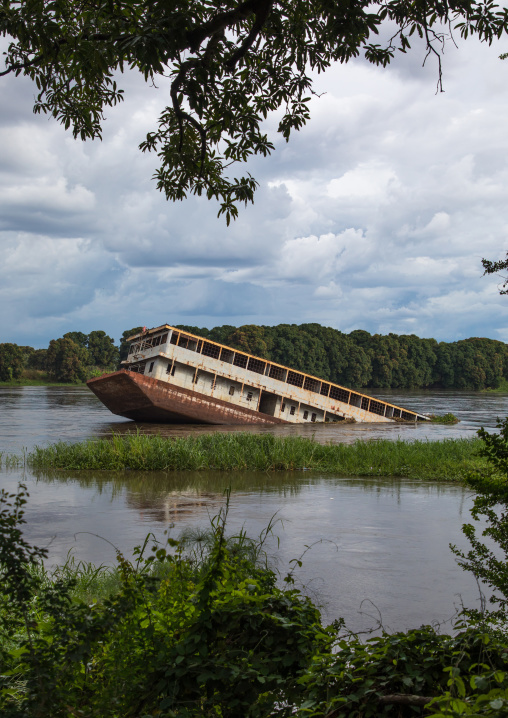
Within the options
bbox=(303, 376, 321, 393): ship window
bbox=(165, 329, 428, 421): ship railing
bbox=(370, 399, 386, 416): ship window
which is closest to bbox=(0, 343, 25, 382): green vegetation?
bbox=(165, 329, 428, 421): ship railing

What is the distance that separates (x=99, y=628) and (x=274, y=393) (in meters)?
32.9

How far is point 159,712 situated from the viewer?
313 cm

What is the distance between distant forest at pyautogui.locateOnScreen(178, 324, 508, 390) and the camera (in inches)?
3718

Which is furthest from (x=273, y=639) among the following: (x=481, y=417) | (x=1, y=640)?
(x=481, y=417)

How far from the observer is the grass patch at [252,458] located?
15.4 m

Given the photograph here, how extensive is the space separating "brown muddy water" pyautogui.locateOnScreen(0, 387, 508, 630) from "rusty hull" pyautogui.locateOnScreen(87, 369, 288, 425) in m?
16.3

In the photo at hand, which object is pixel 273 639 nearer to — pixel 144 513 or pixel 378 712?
pixel 378 712

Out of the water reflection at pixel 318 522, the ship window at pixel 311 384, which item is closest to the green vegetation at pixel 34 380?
Result: the ship window at pixel 311 384

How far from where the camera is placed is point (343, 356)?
3866 inches

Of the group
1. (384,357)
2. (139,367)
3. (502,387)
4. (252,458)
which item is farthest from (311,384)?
(502,387)

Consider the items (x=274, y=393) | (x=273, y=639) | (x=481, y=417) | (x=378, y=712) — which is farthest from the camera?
(x=481, y=417)

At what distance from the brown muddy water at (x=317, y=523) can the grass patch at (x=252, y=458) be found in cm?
64

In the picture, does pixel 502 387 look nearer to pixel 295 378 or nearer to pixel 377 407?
pixel 377 407

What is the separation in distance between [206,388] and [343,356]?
217 ft
